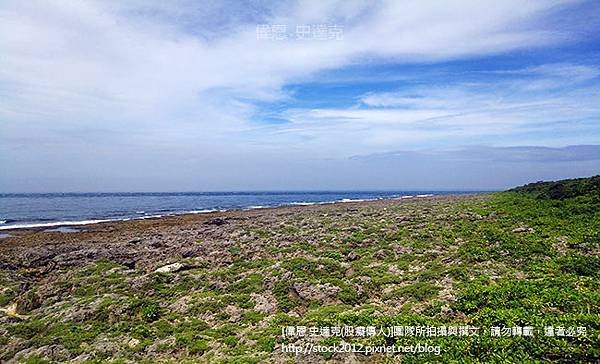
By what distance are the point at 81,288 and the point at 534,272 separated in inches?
982

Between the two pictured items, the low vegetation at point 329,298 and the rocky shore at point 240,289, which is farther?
the rocky shore at point 240,289

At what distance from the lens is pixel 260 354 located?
12469 mm

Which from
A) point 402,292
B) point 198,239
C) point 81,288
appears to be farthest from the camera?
point 198,239

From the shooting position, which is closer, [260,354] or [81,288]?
[260,354]

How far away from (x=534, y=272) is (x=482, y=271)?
2.27 meters

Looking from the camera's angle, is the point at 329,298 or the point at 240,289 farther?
the point at 240,289

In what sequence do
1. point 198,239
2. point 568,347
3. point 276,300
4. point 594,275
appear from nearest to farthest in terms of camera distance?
point 568,347
point 594,275
point 276,300
point 198,239

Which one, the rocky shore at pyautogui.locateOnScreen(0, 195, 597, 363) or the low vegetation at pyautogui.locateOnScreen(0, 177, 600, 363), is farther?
the rocky shore at pyautogui.locateOnScreen(0, 195, 597, 363)

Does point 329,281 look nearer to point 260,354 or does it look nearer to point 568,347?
point 260,354

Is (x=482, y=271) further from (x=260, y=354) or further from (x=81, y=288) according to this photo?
(x=81, y=288)

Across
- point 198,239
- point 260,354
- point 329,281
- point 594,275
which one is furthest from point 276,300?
point 198,239

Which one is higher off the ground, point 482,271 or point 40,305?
point 482,271

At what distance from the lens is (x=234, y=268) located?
943 inches

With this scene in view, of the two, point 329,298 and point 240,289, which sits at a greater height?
point 329,298
